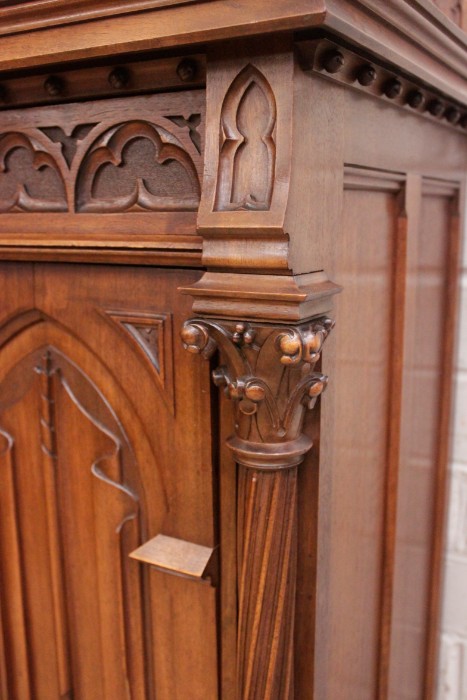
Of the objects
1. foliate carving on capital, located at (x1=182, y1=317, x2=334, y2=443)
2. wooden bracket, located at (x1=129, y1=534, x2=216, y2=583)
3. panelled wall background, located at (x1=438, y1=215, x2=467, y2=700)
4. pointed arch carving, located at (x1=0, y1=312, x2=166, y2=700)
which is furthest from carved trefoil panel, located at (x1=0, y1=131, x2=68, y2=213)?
panelled wall background, located at (x1=438, y1=215, x2=467, y2=700)

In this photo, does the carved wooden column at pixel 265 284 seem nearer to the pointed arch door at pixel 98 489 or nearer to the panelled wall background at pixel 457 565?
the pointed arch door at pixel 98 489

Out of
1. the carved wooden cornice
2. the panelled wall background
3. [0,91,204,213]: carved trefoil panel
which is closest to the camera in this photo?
the carved wooden cornice

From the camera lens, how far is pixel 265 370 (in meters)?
0.49

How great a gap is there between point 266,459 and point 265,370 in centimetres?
7

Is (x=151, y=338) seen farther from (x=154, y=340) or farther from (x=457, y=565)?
(x=457, y=565)

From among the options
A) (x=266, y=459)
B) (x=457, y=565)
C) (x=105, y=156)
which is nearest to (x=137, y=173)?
(x=105, y=156)

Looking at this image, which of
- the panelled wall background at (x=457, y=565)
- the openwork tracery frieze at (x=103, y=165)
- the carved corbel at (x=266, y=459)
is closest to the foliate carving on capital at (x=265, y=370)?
the carved corbel at (x=266, y=459)

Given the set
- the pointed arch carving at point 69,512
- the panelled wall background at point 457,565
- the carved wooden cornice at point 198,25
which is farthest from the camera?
the panelled wall background at point 457,565

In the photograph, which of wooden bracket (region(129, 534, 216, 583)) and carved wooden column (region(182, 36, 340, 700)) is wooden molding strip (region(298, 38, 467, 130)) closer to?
carved wooden column (region(182, 36, 340, 700))

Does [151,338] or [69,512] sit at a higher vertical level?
[151,338]

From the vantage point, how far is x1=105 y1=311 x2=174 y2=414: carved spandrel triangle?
0.58 meters

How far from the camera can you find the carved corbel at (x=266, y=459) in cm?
47

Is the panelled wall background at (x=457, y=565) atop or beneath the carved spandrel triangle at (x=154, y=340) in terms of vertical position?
beneath

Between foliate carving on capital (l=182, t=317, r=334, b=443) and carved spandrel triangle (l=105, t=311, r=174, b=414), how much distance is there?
0.08 metres
